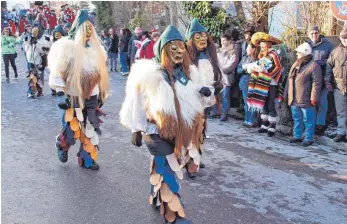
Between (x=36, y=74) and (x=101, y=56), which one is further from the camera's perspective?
(x=36, y=74)

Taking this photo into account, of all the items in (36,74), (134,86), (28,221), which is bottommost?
(28,221)

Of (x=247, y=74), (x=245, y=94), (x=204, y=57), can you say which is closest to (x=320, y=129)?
(x=245, y=94)

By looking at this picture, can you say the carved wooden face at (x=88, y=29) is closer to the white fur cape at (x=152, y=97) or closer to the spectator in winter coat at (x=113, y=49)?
the white fur cape at (x=152, y=97)

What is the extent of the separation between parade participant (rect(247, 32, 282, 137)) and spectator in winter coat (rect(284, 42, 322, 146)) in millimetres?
476

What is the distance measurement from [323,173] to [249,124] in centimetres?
278

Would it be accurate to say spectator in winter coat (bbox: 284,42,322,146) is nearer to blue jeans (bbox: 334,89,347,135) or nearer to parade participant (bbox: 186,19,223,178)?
blue jeans (bbox: 334,89,347,135)

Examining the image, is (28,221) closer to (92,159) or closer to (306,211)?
(92,159)

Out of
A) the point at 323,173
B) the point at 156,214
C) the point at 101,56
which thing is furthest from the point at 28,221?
the point at 323,173

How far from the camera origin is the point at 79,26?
17.7 ft

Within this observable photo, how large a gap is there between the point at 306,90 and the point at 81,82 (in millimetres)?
3790

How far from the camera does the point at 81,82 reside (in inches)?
212

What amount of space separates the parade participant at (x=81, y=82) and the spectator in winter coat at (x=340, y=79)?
369cm

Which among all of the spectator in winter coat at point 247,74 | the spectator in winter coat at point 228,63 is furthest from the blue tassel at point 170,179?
the spectator in winter coat at point 228,63

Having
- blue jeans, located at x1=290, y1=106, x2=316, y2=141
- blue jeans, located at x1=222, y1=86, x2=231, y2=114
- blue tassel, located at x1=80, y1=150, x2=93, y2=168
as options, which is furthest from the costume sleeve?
blue tassel, located at x1=80, y1=150, x2=93, y2=168
